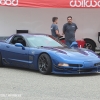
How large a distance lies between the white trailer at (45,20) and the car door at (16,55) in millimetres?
5514

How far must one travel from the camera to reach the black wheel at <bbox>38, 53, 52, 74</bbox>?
31.7 feet

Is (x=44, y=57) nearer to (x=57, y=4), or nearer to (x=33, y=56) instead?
(x=33, y=56)

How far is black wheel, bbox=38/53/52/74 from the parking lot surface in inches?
6.6

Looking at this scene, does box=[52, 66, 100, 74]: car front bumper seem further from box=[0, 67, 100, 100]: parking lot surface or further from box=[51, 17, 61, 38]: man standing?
box=[51, 17, 61, 38]: man standing

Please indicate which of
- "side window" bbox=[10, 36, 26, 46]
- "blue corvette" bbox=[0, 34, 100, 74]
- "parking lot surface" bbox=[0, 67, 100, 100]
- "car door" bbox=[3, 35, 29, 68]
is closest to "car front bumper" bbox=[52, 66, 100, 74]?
"blue corvette" bbox=[0, 34, 100, 74]

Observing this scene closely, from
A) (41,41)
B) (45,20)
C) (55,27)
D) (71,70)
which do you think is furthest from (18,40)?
(45,20)

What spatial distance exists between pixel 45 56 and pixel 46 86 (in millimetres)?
1754

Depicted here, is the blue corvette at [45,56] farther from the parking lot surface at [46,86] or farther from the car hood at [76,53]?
the parking lot surface at [46,86]

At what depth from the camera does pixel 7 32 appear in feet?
55.3

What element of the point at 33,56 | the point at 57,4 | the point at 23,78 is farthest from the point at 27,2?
the point at 23,78

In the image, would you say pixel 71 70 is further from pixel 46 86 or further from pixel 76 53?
pixel 46 86

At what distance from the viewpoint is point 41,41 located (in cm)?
1086

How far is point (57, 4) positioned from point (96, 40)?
129 inches

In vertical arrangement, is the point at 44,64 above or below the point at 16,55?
below
